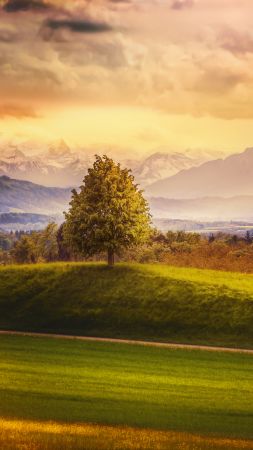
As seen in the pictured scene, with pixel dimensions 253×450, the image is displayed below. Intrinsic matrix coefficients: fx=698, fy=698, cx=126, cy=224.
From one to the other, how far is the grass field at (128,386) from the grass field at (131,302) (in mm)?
7957

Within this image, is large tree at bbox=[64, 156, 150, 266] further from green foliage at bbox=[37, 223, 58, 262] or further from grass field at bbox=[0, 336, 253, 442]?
green foliage at bbox=[37, 223, 58, 262]

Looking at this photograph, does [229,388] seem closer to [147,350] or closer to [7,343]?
[147,350]

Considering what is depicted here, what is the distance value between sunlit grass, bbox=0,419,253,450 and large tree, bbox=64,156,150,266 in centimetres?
4812

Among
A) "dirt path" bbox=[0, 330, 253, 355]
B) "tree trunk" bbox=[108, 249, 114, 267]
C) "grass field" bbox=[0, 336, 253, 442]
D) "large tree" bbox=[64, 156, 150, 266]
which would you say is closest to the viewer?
"grass field" bbox=[0, 336, 253, 442]

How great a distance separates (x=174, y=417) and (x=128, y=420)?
235cm

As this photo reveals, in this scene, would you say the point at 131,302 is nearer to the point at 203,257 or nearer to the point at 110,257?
the point at 110,257

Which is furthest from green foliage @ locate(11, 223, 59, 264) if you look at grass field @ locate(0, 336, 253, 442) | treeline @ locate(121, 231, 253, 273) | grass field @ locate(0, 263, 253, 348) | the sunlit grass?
the sunlit grass

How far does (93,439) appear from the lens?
22.1 meters

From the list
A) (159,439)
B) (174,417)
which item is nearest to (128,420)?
(174,417)

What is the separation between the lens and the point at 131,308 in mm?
66750

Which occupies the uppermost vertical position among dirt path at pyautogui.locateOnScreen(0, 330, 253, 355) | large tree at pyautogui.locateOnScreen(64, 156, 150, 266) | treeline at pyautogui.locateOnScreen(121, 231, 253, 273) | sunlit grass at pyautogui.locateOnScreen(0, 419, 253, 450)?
large tree at pyautogui.locateOnScreen(64, 156, 150, 266)

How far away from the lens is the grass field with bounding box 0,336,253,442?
92.8 ft

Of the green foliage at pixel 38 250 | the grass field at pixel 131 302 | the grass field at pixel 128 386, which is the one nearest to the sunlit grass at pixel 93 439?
the grass field at pixel 128 386

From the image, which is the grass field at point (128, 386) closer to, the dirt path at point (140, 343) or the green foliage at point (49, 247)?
the dirt path at point (140, 343)
